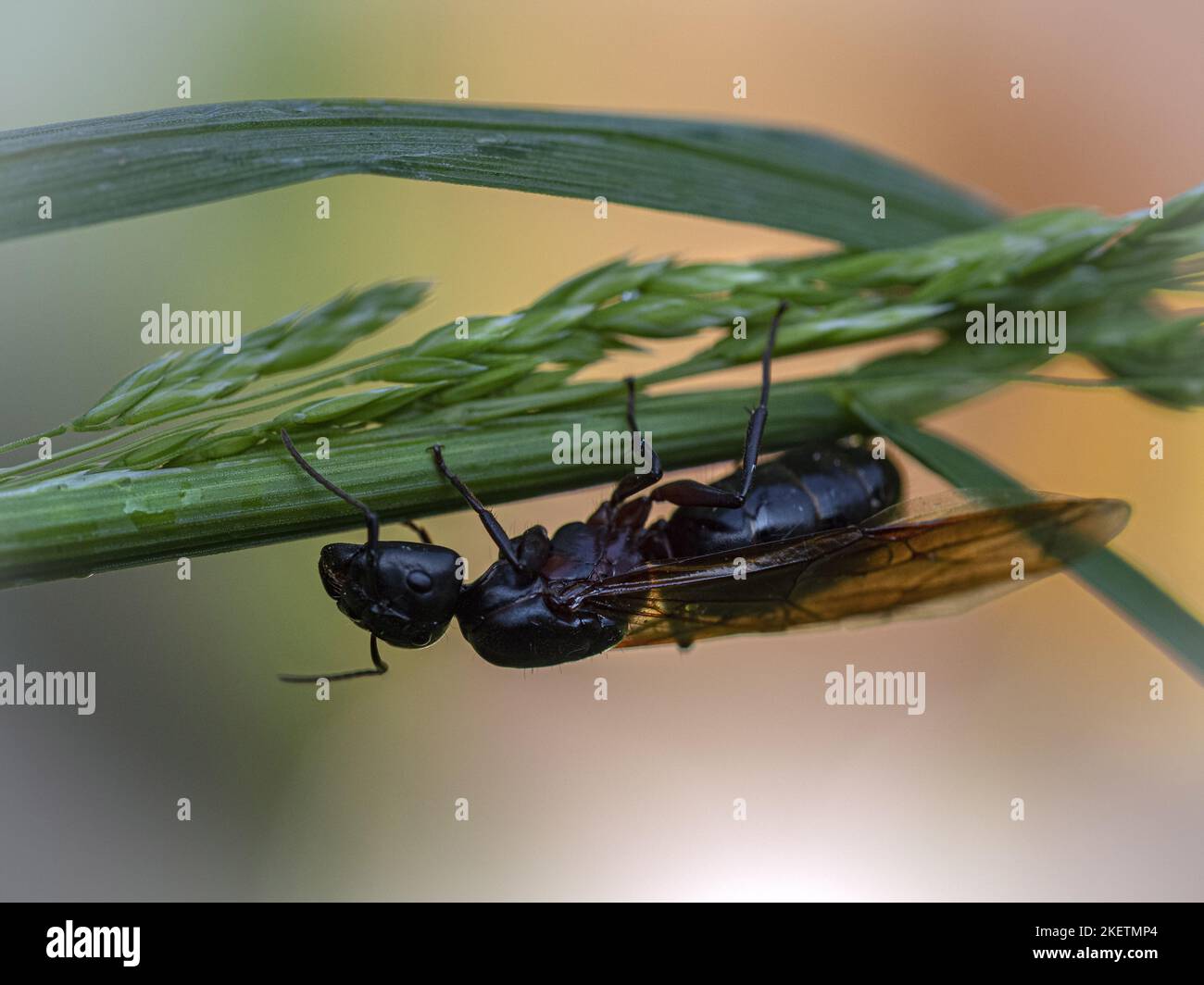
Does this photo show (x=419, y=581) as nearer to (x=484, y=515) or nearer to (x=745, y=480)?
(x=484, y=515)

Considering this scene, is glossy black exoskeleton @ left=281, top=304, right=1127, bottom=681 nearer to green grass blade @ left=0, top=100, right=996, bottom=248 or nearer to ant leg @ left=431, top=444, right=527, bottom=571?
ant leg @ left=431, top=444, right=527, bottom=571

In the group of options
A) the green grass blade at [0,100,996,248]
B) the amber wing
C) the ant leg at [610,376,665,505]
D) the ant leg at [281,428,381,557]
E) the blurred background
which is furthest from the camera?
the blurred background

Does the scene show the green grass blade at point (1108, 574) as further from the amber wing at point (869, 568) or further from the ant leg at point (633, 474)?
the ant leg at point (633, 474)

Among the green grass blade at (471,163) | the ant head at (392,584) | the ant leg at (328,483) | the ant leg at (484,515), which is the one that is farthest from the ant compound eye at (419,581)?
the green grass blade at (471,163)

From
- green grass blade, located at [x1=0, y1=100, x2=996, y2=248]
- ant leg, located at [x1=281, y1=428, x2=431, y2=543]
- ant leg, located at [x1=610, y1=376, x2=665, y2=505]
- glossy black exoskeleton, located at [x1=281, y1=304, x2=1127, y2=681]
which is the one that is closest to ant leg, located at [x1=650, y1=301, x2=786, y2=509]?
glossy black exoskeleton, located at [x1=281, y1=304, x2=1127, y2=681]
